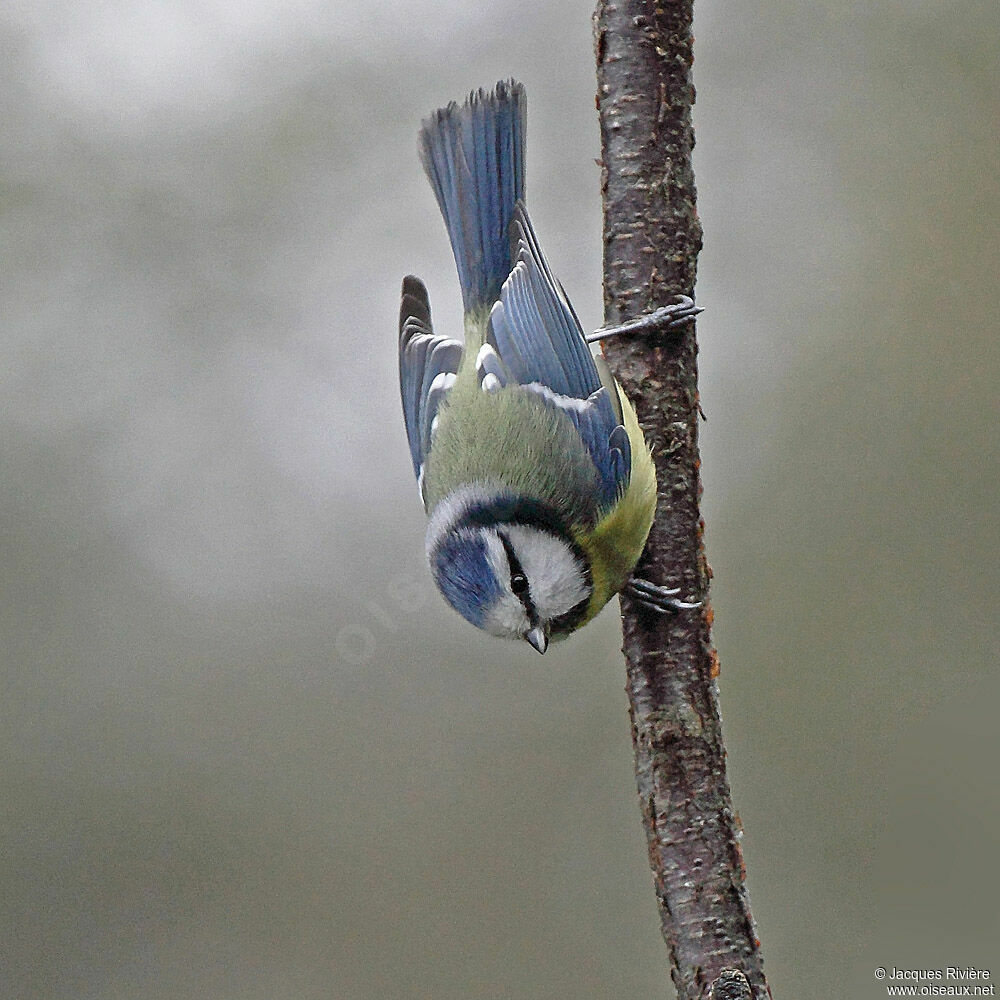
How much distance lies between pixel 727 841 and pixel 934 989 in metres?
0.91

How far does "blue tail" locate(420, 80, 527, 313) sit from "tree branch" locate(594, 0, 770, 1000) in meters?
0.32

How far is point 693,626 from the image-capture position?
1591 millimetres

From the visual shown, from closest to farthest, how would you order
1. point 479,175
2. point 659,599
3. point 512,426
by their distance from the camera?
1. point 659,599
2. point 512,426
3. point 479,175

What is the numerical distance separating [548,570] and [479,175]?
774 millimetres

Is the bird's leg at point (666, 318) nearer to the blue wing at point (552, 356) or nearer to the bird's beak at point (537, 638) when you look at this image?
the blue wing at point (552, 356)

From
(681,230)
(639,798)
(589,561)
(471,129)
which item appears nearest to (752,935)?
(639,798)

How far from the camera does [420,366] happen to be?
6.76 ft

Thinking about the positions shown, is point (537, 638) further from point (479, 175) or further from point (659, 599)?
point (479, 175)

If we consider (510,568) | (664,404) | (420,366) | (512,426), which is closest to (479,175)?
(420,366)

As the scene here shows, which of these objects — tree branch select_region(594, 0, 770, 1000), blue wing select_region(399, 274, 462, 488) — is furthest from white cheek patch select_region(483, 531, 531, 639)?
blue wing select_region(399, 274, 462, 488)

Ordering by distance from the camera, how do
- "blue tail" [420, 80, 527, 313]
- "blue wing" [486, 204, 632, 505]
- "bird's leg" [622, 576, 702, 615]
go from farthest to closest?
"blue tail" [420, 80, 527, 313] → "blue wing" [486, 204, 632, 505] → "bird's leg" [622, 576, 702, 615]

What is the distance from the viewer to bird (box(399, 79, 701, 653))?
168cm

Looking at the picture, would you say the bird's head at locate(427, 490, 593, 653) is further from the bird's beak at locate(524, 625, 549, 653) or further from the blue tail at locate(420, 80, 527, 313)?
the blue tail at locate(420, 80, 527, 313)

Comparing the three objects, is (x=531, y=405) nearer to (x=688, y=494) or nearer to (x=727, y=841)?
(x=688, y=494)
